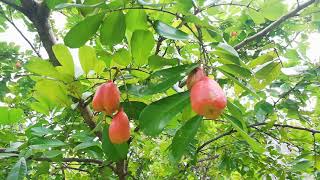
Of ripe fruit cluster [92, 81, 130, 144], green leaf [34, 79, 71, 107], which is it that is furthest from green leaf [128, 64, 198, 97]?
green leaf [34, 79, 71, 107]

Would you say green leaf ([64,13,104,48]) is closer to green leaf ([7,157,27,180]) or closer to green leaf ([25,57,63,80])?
green leaf ([25,57,63,80])

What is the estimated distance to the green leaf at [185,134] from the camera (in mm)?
705

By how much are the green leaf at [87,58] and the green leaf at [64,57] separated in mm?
26

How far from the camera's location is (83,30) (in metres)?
0.69

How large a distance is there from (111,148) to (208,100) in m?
0.46

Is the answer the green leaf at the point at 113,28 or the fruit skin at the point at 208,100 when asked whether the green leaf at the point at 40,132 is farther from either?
the fruit skin at the point at 208,100

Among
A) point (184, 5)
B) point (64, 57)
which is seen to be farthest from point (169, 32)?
point (64, 57)

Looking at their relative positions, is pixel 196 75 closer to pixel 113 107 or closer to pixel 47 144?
pixel 113 107

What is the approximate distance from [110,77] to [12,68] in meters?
1.56

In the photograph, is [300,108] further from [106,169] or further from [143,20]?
[143,20]

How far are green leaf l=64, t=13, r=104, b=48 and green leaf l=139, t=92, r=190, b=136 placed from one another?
18cm

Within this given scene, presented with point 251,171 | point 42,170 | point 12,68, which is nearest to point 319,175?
point 251,171

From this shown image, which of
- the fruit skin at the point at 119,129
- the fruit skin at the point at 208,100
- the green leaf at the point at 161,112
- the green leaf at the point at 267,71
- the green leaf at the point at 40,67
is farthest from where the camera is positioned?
the green leaf at the point at 267,71

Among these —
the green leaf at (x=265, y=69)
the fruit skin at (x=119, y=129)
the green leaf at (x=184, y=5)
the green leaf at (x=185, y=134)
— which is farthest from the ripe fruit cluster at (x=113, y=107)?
the green leaf at (x=265, y=69)
